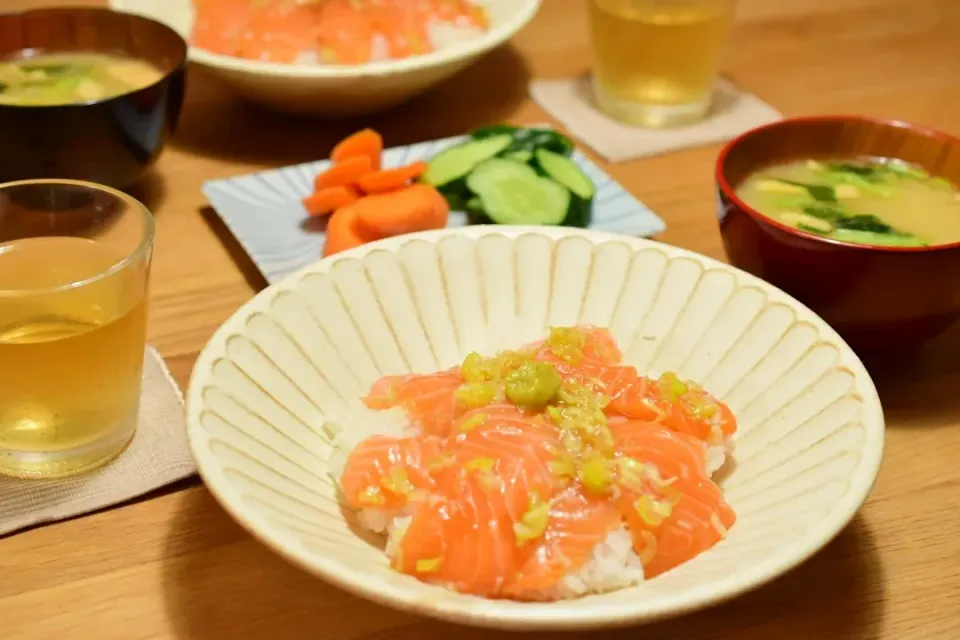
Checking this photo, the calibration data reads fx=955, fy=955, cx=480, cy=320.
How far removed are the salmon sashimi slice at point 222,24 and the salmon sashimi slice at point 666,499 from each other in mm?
1397

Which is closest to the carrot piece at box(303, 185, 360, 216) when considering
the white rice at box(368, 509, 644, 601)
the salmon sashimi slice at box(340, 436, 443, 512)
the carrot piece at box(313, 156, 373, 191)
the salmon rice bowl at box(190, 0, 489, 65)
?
the carrot piece at box(313, 156, 373, 191)

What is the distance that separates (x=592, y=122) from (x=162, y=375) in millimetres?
1196

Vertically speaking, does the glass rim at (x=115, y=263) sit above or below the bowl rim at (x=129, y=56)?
above

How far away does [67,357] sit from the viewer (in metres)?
1.11

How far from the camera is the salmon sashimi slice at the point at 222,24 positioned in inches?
80.4

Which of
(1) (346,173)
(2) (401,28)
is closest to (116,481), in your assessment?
(1) (346,173)

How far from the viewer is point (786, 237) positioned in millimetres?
1278

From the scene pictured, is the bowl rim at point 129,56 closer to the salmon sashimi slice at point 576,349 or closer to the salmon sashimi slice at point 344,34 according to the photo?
the salmon sashimi slice at point 344,34

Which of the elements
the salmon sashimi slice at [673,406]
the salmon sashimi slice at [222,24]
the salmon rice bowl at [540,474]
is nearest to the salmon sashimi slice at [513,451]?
the salmon rice bowl at [540,474]

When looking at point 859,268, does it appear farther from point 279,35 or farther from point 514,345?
point 279,35

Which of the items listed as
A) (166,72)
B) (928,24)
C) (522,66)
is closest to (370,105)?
(166,72)

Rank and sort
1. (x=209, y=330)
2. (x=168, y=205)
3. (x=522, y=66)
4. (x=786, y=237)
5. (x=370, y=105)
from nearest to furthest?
1. (x=786, y=237)
2. (x=209, y=330)
3. (x=168, y=205)
4. (x=370, y=105)
5. (x=522, y=66)

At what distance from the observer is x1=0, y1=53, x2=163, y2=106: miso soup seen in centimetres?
174

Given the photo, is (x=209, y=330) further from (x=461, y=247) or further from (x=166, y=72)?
(x=166, y=72)
